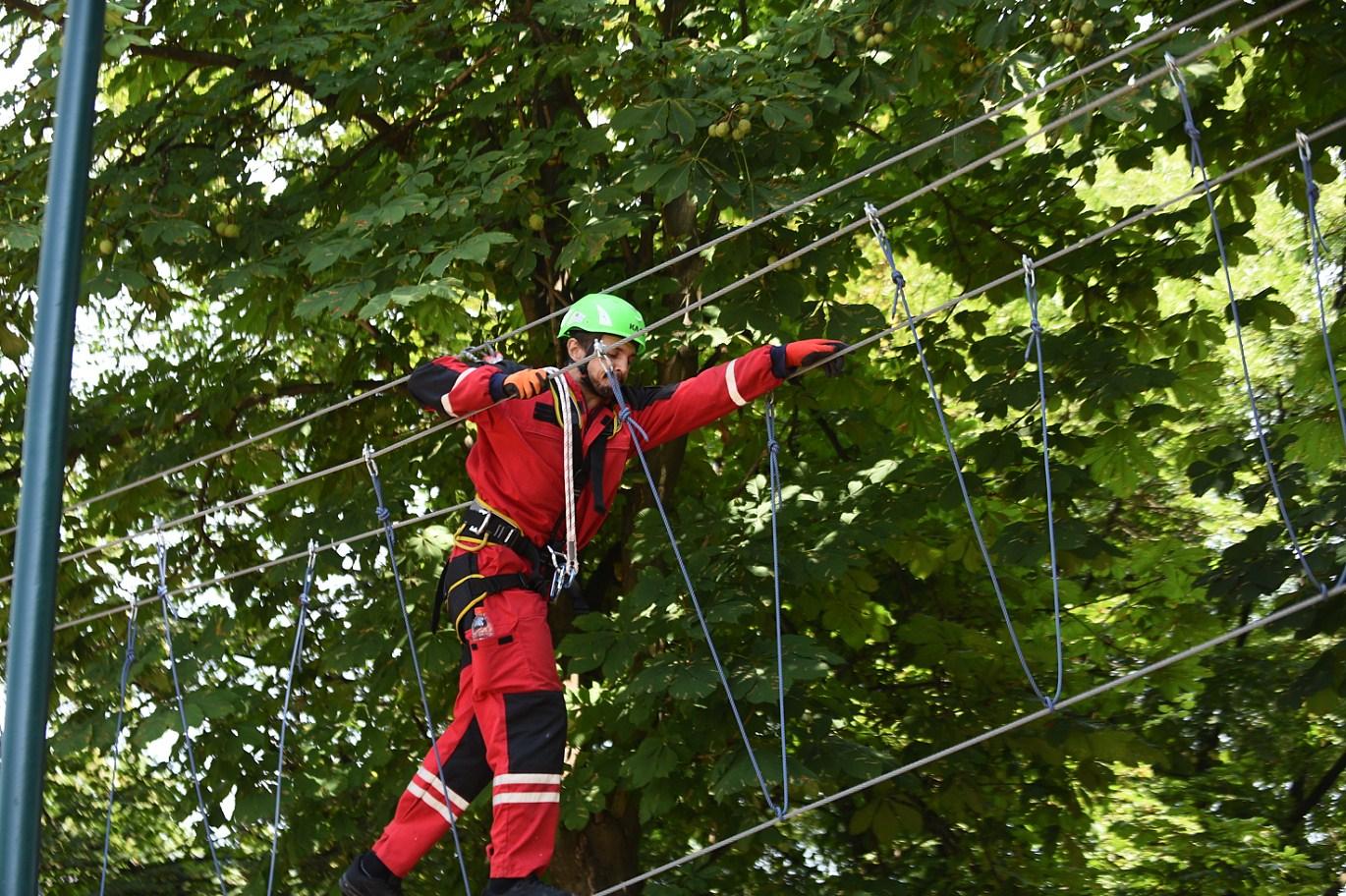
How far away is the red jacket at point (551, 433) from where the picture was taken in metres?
4.28

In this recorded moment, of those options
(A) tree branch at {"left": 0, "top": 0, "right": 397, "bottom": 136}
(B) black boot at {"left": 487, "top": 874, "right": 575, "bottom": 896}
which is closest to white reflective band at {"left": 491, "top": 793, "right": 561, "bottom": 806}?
(B) black boot at {"left": 487, "top": 874, "right": 575, "bottom": 896}

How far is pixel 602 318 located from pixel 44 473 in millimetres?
1582

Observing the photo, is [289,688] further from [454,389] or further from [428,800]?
[454,389]

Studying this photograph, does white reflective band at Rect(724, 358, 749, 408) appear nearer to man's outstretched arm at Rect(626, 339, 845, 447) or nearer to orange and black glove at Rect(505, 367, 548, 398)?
man's outstretched arm at Rect(626, 339, 845, 447)

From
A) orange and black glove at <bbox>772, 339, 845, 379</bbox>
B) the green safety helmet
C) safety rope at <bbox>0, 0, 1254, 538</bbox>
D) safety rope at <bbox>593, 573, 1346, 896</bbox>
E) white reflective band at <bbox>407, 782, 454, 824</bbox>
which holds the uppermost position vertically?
safety rope at <bbox>0, 0, 1254, 538</bbox>

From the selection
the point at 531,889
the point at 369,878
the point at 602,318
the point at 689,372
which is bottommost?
the point at 531,889

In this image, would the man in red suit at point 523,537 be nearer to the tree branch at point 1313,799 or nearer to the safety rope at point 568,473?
the safety rope at point 568,473

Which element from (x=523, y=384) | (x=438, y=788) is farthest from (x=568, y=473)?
(x=438, y=788)

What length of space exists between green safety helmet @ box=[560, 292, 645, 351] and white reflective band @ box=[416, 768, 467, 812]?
1.18 m

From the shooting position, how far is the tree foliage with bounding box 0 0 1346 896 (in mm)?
5355

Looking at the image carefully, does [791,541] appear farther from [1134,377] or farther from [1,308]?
[1,308]

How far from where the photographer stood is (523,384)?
4113mm

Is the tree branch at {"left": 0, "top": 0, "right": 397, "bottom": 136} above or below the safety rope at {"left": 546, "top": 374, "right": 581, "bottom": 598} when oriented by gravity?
above

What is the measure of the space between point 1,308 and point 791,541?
3153mm
